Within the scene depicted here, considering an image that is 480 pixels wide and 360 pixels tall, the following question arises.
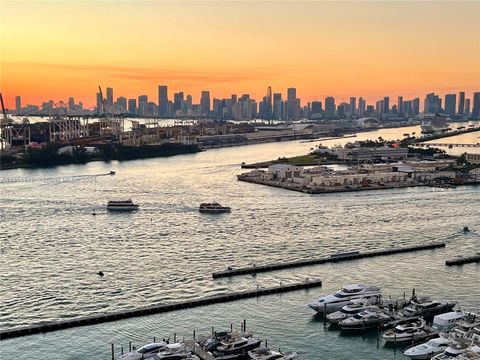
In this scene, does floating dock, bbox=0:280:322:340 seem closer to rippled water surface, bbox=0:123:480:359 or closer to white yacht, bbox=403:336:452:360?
rippled water surface, bbox=0:123:480:359

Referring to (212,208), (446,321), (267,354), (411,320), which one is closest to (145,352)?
(267,354)

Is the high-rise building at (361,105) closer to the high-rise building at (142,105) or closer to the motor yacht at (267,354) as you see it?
the high-rise building at (142,105)

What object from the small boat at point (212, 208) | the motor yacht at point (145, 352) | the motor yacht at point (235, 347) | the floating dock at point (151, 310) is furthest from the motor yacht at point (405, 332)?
the small boat at point (212, 208)

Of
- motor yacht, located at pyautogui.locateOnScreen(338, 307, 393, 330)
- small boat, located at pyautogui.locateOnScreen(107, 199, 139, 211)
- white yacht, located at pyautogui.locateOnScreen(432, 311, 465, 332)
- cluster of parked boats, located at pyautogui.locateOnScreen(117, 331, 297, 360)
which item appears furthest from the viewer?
small boat, located at pyautogui.locateOnScreen(107, 199, 139, 211)

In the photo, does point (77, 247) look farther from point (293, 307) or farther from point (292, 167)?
point (292, 167)

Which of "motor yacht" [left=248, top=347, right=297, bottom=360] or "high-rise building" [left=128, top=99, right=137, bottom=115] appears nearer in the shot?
"motor yacht" [left=248, top=347, right=297, bottom=360]

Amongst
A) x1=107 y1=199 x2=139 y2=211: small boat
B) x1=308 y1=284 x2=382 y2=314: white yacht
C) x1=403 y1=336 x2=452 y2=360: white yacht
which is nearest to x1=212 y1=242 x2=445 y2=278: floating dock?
x1=308 y1=284 x2=382 y2=314: white yacht
